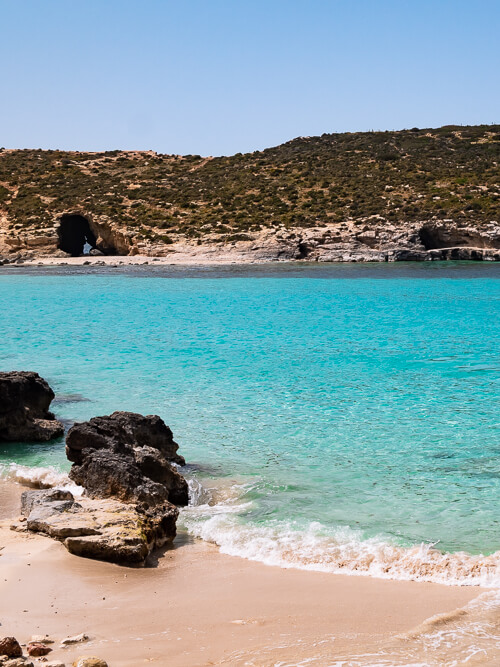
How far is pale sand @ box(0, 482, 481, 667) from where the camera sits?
4324 millimetres

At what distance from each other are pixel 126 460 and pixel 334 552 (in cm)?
233

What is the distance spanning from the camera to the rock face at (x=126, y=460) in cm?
711

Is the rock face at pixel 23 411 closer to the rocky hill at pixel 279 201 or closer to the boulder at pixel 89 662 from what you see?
the boulder at pixel 89 662

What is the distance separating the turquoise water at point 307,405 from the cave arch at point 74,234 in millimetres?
30976

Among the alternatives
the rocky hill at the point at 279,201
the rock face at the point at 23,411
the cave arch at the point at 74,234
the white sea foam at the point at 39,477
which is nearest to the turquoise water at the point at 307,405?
the rock face at the point at 23,411

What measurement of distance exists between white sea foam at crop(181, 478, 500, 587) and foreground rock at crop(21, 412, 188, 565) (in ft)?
1.54

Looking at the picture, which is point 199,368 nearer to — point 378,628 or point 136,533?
point 136,533

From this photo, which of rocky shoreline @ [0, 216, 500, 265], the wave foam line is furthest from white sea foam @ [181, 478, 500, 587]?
rocky shoreline @ [0, 216, 500, 265]

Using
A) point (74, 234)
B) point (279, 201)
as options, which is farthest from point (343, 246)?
point (74, 234)

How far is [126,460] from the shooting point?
7.45 m

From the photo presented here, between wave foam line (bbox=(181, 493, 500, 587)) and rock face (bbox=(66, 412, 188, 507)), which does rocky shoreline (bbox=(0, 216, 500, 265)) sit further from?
wave foam line (bbox=(181, 493, 500, 587))

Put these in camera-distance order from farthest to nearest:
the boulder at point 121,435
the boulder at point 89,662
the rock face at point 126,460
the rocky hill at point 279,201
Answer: the rocky hill at point 279,201 → the boulder at point 121,435 → the rock face at point 126,460 → the boulder at point 89,662

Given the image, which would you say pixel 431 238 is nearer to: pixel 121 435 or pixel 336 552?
pixel 121 435

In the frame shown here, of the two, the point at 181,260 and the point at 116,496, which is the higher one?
the point at 181,260
